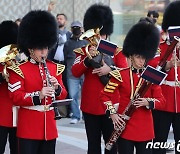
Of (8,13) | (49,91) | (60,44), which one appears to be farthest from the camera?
(8,13)

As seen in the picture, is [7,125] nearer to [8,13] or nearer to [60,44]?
[60,44]

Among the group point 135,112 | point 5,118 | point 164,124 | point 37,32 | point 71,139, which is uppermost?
point 37,32

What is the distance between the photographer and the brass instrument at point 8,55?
17.8 ft

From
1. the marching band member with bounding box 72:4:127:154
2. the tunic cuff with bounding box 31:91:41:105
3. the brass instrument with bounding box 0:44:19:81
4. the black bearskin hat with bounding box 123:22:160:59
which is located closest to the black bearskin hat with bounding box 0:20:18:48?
the brass instrument with bounding box 0:44:19:81

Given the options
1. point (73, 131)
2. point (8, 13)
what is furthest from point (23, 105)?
point (8, 13)

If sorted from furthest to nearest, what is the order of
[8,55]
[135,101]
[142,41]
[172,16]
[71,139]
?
[71,139] → [172,16] → [8,55] → [142,41] → [135,101]

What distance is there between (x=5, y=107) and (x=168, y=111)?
1.55 metres

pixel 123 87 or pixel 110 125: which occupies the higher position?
pixel 123 87

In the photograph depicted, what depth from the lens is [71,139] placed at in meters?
8.01

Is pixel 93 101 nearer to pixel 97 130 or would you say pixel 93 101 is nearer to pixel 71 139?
pixel 97 130

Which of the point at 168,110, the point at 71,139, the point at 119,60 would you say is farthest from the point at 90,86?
the point at 71,139

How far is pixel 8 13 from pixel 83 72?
569 centimetres

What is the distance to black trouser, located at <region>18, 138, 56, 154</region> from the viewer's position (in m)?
5.03

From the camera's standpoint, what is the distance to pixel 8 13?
11398mm
